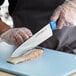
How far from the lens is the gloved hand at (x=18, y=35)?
1.01 m

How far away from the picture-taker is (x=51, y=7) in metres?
1.43

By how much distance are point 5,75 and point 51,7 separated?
28.2 inches

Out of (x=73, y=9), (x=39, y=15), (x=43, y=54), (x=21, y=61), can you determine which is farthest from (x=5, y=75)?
(x=39, y=15)

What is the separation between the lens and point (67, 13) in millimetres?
1201

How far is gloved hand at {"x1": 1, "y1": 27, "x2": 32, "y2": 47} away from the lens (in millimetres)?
1009

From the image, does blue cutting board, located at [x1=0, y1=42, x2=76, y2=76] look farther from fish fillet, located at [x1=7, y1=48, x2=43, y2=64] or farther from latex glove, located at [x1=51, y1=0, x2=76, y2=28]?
latex glove, located at [x1=51, y1=0, x2=76, y2=28]

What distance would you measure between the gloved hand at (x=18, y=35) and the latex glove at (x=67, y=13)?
0.52ft

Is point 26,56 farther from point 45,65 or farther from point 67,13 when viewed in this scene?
point 67,13

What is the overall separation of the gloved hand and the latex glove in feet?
0.52

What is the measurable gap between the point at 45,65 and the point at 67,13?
41cm

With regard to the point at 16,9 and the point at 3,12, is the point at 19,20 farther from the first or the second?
the point at 3,12

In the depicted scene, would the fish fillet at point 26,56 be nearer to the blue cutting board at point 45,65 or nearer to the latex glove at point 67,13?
the blue cutting board at point 45,65

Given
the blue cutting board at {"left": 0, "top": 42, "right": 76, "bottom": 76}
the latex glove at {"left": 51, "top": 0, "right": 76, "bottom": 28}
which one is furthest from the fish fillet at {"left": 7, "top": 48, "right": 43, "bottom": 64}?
the latex glove at {"left": 51, "top": 0, "right": 76, "bottom": 28}

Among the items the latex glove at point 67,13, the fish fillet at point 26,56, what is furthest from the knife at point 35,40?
the latex glove at point 67,13
